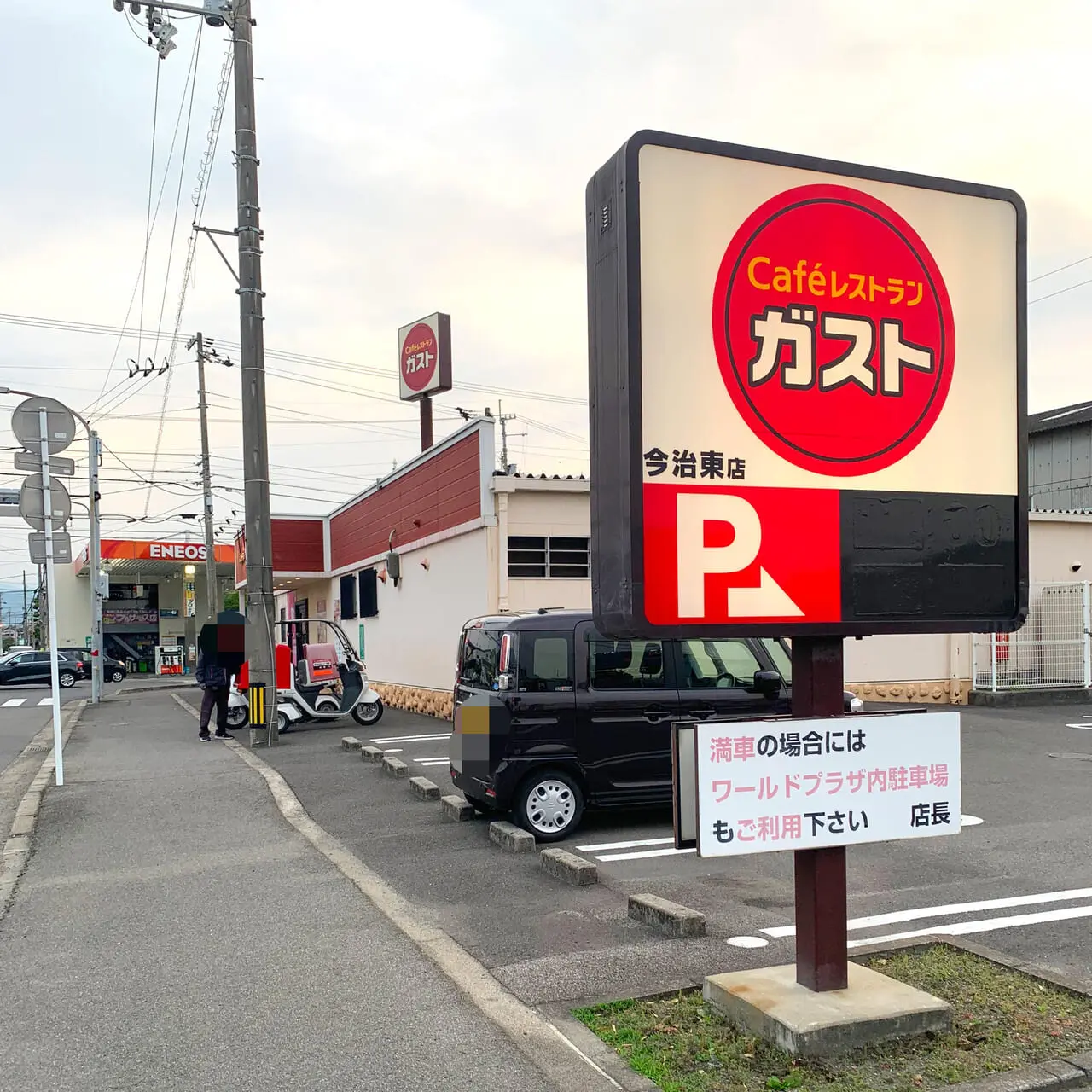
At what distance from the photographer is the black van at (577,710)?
7855 mm

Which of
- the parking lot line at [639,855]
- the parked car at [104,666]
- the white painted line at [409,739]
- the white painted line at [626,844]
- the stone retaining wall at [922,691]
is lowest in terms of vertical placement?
the parked car at [104,666]

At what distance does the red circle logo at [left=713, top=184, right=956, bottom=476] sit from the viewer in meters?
3.95

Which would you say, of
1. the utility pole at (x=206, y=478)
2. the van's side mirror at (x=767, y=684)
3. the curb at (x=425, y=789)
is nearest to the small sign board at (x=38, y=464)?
the curb at (x=425, y=789)

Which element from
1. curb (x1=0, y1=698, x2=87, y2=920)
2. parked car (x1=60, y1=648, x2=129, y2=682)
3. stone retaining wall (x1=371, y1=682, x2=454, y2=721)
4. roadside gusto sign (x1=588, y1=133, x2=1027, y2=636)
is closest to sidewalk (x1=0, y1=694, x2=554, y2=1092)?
curb (x1=0, y1=698, x2=87, y2=920)

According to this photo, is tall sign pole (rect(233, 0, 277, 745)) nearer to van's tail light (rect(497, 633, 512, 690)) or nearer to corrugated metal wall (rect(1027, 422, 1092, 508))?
van's tail light (rect(497, 633, 512, 690))

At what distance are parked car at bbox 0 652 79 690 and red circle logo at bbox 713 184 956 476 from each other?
4019 cm

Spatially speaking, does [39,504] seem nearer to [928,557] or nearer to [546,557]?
[546,557]

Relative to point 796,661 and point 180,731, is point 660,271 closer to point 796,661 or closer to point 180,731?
point 796,661

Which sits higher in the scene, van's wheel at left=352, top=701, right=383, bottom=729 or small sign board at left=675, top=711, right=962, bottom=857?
small sign board at left=675, top=711, right=962, bottom=857

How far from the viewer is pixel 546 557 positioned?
629 inches

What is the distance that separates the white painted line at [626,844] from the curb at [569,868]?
703 mm

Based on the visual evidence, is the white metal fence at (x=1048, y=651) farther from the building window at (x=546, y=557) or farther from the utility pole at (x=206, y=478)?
the utility pole at (x=206, y=478)

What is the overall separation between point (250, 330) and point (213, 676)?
18.3 feet

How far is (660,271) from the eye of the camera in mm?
3811
